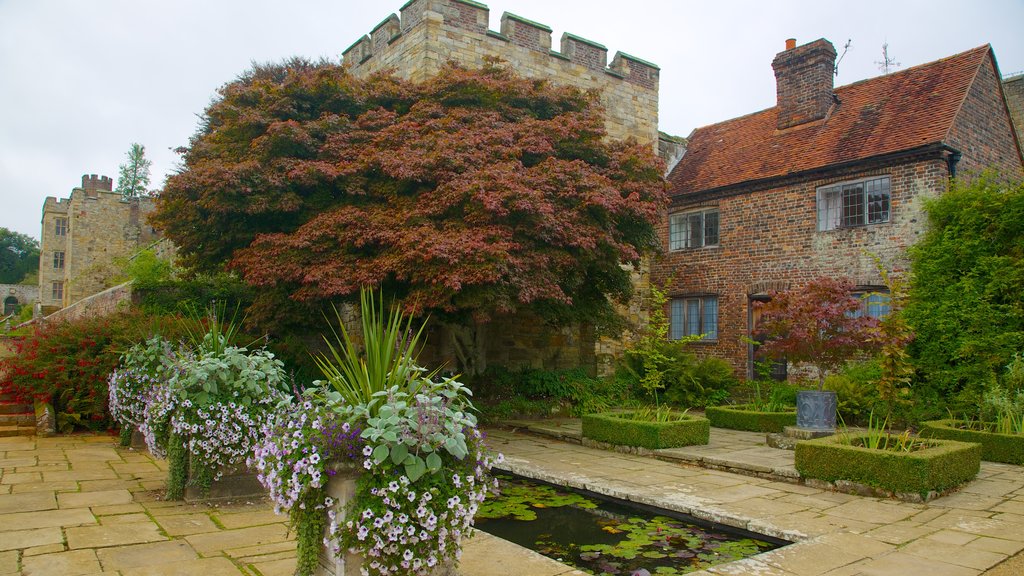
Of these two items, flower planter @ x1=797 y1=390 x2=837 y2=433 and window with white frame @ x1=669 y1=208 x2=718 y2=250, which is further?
window with white frame @ x1=669 y1=208 x2=718 y2=250

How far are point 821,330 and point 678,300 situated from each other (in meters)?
7.73

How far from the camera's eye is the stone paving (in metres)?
4.26

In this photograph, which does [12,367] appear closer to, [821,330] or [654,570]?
[654,570]

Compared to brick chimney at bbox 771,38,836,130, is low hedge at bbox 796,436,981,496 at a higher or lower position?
lower

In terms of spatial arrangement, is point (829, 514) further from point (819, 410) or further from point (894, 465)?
point (819, 410)

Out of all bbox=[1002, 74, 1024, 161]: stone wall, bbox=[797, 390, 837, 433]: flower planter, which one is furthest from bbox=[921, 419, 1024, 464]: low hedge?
bbox=[1002, 74, 1024, 161]: stone wall

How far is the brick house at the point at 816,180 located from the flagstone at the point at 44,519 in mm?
12091

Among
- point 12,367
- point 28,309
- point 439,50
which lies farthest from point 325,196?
point 28,309

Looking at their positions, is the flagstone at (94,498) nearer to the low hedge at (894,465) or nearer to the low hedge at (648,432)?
the low hedge at (648,432)

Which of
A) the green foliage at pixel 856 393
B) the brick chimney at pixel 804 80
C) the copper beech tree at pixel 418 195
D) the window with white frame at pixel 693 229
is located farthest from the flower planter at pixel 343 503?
the brick chimney at pixel 804 80

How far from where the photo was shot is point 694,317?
1681 cm

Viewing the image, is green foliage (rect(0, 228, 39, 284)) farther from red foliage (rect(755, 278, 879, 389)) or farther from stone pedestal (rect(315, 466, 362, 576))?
stone pedestal (rect(315, 466, 362, 576))

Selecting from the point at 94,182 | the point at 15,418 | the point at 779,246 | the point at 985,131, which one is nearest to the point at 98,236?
the point at 94,182

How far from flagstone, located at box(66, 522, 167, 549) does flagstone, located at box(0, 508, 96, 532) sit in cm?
25
